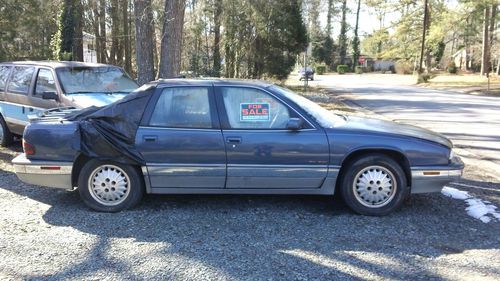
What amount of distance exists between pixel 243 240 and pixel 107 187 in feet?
5.81

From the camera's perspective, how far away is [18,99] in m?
9.03

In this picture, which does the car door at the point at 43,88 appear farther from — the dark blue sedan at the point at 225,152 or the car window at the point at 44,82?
the dark blue sedan at the point at 225,152

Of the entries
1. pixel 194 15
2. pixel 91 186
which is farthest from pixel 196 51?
pixel 91 186

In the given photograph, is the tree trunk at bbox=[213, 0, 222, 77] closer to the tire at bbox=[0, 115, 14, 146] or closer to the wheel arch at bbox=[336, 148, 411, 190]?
the tire at bbox=[0, 115, 14, 146]

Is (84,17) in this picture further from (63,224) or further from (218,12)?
(63,224)

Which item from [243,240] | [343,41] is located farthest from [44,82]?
[343,41]

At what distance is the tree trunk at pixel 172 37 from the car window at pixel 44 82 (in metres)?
2.40

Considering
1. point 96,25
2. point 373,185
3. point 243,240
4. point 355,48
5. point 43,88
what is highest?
point 355,48

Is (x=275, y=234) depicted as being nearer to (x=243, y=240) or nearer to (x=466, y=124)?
(x=243, y=240)

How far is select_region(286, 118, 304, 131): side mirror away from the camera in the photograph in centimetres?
533

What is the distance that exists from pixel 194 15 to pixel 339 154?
973 inches

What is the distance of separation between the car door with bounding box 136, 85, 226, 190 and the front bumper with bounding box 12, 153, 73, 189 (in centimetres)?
91

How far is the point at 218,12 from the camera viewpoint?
29.2 m

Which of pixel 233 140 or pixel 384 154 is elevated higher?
pixel 233 140
